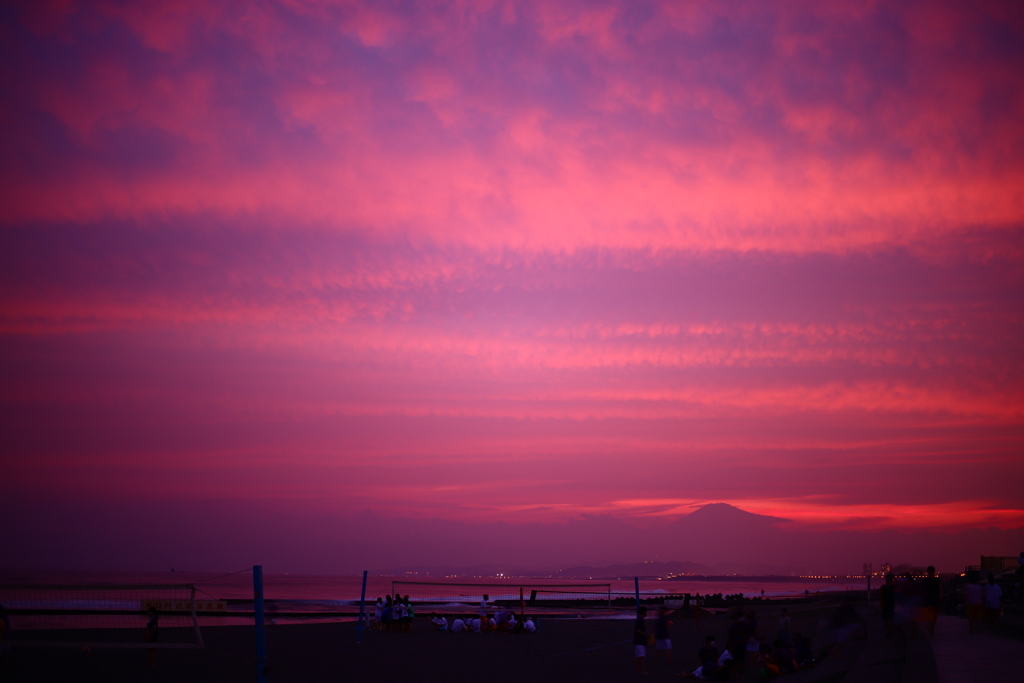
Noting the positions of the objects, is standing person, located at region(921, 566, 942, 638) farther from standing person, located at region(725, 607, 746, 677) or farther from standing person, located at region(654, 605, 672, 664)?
standing person, located at region(654, 605, 672, 664)

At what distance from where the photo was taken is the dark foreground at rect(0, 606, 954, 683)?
52.1 ft

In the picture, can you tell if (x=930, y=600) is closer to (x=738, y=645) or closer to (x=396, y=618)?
(x=738, y=645)

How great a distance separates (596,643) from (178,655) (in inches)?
531

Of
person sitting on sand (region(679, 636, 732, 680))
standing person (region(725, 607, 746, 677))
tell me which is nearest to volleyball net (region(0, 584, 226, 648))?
person sitting on sand (region(679, 636, 732, 680))

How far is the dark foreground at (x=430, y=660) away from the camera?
15.9m

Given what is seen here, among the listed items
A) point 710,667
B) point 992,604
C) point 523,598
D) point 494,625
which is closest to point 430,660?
point 710,667

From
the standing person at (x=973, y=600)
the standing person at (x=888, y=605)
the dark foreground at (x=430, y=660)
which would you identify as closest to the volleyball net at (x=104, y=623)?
the dark foreground at (x=430, y=660)

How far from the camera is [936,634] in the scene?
18.0 metres

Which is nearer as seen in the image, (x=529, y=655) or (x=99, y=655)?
(x=99, y=655)

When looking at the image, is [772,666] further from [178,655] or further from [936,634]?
[178,655]

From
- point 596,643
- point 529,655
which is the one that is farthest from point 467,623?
point 529,655

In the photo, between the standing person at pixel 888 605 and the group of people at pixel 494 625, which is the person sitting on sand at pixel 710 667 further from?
the group of people at pixel 494 625

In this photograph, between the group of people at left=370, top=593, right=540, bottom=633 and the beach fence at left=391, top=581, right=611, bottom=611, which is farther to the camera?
the beach fence at left=391, top=581, right=611, bottom=611

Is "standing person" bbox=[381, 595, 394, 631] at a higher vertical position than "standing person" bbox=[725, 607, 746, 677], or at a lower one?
lower
